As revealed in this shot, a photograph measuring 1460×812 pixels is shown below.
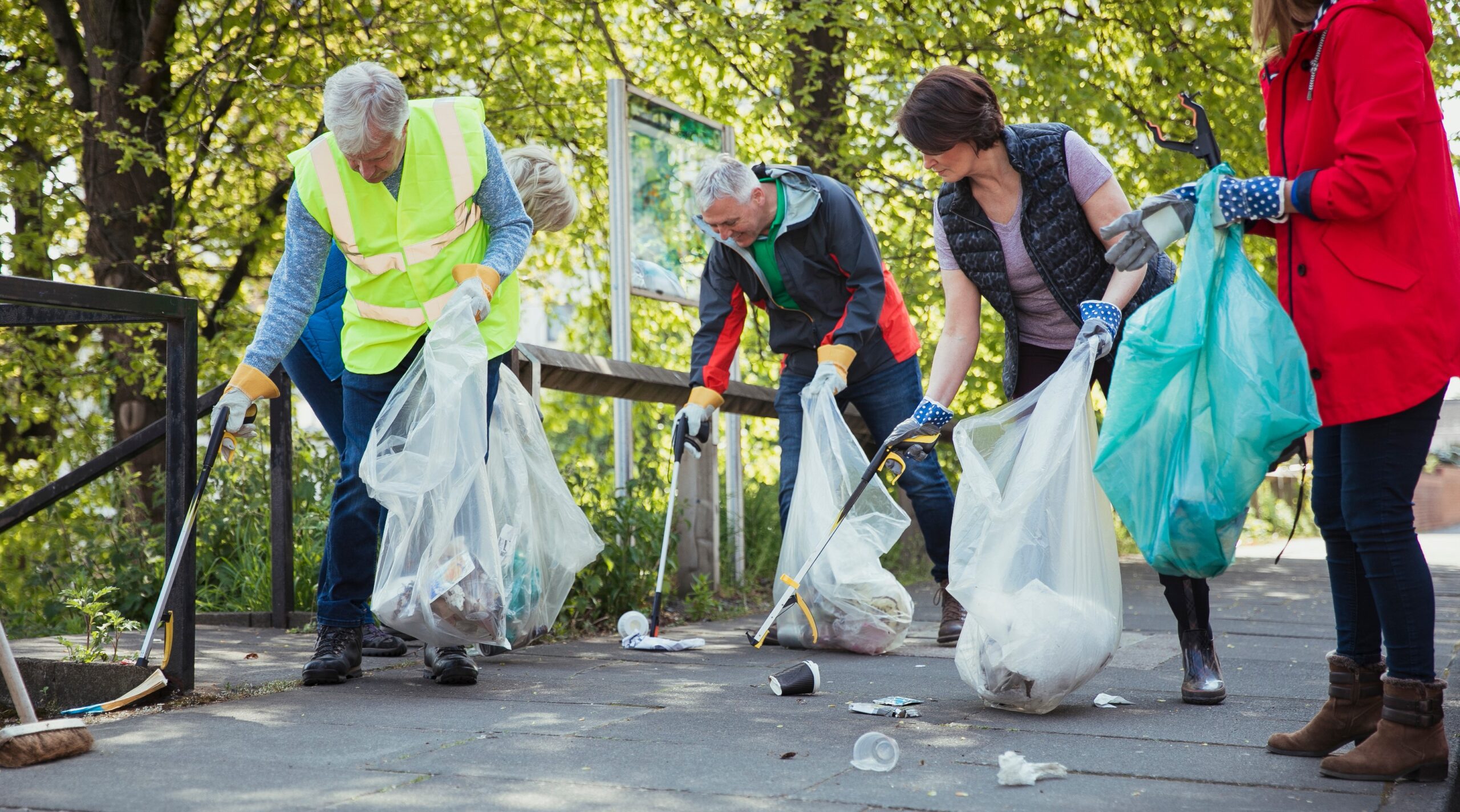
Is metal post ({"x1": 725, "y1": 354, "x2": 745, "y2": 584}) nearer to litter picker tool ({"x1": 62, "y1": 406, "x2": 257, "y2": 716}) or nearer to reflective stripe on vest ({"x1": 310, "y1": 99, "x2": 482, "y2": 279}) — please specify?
reflective stripe on vest ({"x1": 310, "y1": 99, "x2": 482, "y2": 279})

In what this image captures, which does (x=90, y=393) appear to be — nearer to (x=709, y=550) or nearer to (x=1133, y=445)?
(x=709, y=550)

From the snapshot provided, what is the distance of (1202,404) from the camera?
2486mm

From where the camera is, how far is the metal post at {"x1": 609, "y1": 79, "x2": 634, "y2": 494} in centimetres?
522

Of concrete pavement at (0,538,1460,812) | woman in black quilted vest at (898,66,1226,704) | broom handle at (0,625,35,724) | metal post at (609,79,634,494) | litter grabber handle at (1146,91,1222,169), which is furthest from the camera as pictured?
metal post at (609,79,634,494)

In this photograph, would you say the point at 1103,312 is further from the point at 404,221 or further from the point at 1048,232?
the point at 404,221

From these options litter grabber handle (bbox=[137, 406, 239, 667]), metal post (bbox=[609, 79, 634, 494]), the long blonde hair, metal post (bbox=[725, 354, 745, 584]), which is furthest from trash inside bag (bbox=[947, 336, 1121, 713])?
metal post (bbox=[725, 354, 745, 584])

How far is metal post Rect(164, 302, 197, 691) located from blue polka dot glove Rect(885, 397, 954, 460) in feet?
5.54

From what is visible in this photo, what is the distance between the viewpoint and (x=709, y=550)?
217 inches

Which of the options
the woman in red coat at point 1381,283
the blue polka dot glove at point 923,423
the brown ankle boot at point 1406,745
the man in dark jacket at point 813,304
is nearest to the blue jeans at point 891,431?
the man in dark jacket at point 813,304

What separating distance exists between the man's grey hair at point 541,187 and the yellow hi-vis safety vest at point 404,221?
0.54 meters

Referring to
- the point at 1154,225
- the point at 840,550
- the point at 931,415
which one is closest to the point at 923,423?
the point at 931,415

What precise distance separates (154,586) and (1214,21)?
693 cm

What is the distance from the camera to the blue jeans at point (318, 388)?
3832mm

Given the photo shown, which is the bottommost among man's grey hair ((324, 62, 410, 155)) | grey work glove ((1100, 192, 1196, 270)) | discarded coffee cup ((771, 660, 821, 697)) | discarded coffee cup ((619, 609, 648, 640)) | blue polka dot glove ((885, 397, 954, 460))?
discarded coffee cup ((771, 660, 821, 697))
